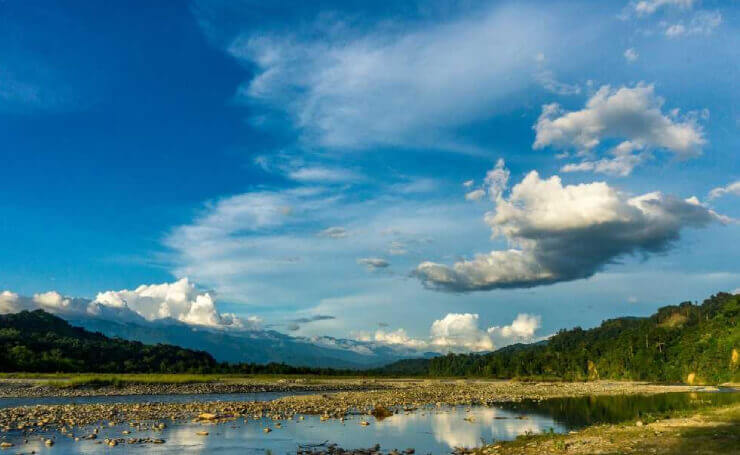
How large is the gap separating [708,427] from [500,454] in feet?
44.4

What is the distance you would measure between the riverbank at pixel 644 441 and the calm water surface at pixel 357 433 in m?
3.57

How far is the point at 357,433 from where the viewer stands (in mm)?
34438

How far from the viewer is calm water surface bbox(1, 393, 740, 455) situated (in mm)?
28078

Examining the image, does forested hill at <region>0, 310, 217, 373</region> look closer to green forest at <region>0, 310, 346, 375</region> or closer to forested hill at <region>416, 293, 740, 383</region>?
green forest at <region>0, 310, 346, 375</region>

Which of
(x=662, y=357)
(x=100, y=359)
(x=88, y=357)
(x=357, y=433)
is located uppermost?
(x=88, y=357)

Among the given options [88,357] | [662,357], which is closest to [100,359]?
[88,357]

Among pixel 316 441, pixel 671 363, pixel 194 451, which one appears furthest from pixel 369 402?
pixel 671 363

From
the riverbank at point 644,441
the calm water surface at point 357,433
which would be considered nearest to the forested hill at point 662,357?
the calm water surface at point 357,433

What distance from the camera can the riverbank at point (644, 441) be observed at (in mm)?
22641

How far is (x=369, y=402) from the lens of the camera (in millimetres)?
57781

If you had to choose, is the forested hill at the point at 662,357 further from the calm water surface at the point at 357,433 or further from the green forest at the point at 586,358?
the calm water surface at the point at 357,433

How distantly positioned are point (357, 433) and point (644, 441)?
17.2 m

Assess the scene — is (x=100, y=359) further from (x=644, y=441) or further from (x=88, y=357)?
(x=644, y=441)

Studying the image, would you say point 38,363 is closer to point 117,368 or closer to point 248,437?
point 117,368
